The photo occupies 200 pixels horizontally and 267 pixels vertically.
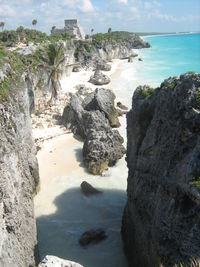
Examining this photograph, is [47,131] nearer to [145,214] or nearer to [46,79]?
[46,79]

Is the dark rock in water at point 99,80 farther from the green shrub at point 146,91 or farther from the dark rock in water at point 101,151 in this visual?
the green shrub at point 146,91

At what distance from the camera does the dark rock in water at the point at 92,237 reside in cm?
1482

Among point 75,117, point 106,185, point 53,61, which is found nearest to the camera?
point 106,185

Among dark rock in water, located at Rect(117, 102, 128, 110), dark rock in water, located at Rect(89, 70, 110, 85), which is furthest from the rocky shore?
dark rock in water, located at Rect(89, 70, 110, 85)

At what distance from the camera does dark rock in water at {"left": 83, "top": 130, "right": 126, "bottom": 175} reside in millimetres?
21562

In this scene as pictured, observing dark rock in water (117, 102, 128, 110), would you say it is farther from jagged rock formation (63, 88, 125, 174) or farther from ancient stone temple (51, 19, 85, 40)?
ancient stone temple (51, 19, 85, 40)

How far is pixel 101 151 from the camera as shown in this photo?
71.4ft

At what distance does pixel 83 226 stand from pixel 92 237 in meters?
1.41

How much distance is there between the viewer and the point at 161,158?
11.0m

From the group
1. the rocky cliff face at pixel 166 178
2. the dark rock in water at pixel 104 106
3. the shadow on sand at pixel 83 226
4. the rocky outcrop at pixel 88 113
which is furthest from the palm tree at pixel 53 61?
the rocky cliff face at pixel 166 178

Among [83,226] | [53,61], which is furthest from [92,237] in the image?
[53,61]

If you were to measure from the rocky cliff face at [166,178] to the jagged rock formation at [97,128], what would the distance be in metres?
7.71

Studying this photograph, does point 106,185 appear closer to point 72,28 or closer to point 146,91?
point 146,91

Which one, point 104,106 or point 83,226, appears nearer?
point 83,226
